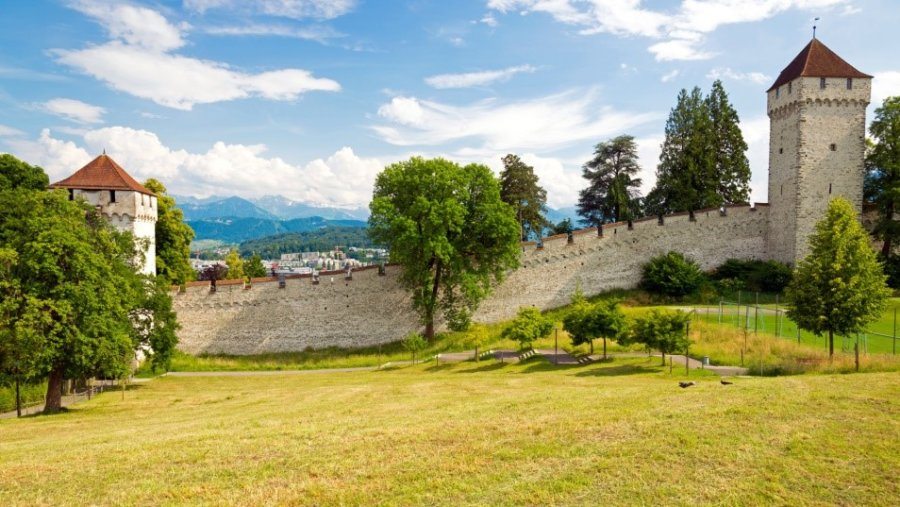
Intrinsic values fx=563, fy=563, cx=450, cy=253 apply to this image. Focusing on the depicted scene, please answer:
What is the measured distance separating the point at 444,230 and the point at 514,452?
19.8 metres

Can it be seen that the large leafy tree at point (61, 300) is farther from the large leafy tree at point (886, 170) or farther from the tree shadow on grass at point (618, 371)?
the large leafy tree at point (886, 170)

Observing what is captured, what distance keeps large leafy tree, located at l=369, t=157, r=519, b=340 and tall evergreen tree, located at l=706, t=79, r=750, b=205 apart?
61.3ft

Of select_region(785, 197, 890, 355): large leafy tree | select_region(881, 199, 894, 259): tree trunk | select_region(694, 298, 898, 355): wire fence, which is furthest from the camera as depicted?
select_region(881, 199, 894, 259): tree trunk

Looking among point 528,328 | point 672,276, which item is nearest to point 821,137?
point 672,276

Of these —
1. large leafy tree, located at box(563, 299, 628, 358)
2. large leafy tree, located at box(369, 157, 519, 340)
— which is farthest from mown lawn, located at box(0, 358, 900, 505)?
large leafy tree, located at box(369, 157, 519, 340)

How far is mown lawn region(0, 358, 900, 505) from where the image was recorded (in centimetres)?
738

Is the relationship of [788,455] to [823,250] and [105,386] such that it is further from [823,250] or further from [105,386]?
[105,386]

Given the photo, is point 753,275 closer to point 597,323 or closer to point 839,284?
point 597,323

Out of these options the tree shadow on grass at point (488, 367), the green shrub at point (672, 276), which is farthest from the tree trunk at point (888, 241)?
the tree shadow on grass at point (488, 367)

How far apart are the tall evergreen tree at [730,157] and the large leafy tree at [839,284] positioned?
21.1m

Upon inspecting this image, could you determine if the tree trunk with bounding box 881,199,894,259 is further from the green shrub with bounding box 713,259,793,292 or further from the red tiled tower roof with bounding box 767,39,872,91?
the red tiled tower roof with bounding box 767,39,872,91

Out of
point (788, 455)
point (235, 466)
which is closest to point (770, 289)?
point (788, 455)

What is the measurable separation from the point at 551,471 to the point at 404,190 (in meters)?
22.5

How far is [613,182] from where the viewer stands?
145 ft
